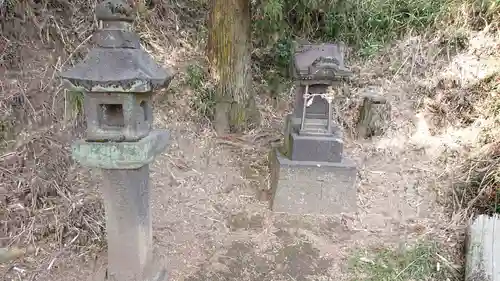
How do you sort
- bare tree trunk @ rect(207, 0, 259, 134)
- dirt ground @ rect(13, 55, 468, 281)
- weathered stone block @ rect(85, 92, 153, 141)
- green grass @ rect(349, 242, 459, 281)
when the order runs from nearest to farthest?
weathered stone block @ rect(85, 92, 153, 141)
green grass @ rect(349, 242, 459, 281)
dirt ground @ rect(13, 55, 468, 281)
bare tree trunk @ rect(207, 0, 259, 134)

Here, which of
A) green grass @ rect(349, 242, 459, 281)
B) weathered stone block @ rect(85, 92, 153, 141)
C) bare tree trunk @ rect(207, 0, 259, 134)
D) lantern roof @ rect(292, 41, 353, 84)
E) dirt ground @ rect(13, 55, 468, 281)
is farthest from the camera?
bare tree trunk @ rect(207, 0, 259, 134)

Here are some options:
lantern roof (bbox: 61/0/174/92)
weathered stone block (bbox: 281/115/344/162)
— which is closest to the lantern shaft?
lantern roof (bbox: 61/0/174/92)

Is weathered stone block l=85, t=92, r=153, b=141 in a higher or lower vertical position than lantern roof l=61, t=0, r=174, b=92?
lower

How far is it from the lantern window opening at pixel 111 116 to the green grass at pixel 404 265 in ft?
6.49

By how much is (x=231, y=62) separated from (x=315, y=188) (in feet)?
6.18

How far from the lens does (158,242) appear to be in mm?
3033

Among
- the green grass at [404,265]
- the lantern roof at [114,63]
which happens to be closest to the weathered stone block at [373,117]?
the green grass at [404,265]

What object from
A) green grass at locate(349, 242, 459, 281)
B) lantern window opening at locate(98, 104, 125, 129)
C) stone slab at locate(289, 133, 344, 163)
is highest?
lantern window opening at locate(98, 104, 125, 129)

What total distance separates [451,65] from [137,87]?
4.78 metres

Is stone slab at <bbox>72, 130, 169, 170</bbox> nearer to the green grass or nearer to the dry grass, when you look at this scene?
the dry grass

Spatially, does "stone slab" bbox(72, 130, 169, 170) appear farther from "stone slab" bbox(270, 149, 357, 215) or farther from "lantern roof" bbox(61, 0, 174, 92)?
"stone slab" bbox(270, 149, 357, 215)

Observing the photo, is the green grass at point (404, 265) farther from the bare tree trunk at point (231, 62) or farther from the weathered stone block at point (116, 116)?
the bare tree trunk at point (231, 62)

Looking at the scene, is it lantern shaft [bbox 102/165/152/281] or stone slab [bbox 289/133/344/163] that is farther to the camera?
stone slab [bbox 289/133/344/163]

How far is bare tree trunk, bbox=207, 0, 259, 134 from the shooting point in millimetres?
4281
